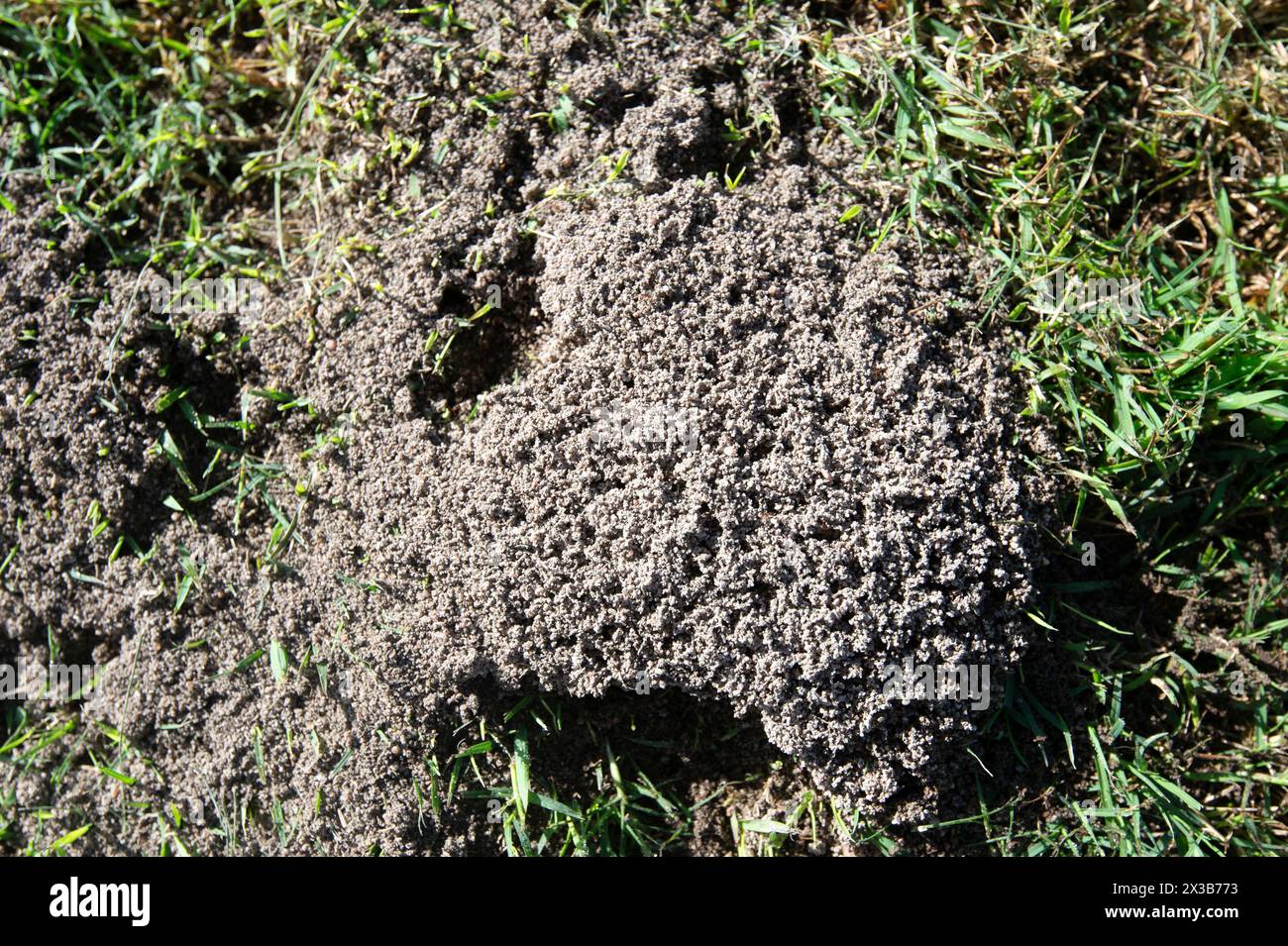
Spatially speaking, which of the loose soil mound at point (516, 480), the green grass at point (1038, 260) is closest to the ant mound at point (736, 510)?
the loose soil mound at point (516, 480)

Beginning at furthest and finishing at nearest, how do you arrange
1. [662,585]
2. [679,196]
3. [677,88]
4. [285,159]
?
[285,159]
[677,88]
[679,196]
[662,585]

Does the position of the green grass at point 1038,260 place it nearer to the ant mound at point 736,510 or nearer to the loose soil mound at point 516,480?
the loose soil mound at point 516,480

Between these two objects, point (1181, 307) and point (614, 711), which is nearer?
point (614, 711)

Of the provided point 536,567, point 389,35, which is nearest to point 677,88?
point 389,35

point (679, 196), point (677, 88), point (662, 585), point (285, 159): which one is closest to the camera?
point (662, 585)

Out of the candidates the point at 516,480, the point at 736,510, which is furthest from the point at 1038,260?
the point at 516,480

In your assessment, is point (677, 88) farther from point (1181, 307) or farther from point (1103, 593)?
point (1103, 593)
